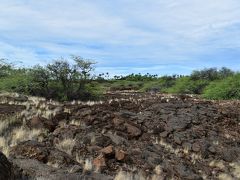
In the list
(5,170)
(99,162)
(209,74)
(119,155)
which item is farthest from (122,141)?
(209,74)

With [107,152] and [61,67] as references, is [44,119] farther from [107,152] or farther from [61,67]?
[61,67]

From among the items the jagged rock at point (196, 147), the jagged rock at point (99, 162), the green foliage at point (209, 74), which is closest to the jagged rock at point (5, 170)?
the jagged rock at point (99, 162)

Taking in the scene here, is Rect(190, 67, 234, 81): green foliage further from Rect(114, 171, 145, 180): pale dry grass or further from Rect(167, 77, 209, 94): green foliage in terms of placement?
Rect(114, 171, 145, 180): pale dry grass

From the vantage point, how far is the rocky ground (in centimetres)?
1175

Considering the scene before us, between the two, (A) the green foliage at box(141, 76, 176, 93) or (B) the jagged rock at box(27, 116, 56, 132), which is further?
(A) the green foliage at box(141, 76, 176, 93)

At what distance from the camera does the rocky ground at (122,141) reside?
463 inches

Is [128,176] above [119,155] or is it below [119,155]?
below

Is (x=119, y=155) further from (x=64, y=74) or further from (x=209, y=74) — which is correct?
(x=209, y=74)

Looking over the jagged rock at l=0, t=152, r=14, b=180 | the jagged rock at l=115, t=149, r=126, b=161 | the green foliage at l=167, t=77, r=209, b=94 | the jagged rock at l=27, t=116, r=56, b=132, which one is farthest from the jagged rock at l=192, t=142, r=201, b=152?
the green foliage at l=167, t=77, r=209, b=94

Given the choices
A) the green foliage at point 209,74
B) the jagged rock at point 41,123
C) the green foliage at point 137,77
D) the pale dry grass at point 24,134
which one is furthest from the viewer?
the green foliage at point 137,77

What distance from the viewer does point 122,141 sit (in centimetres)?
1620

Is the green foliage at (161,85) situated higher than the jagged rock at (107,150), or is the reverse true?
the green foliage at (161,85)

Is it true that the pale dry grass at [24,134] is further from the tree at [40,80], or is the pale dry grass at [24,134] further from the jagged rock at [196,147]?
the tree at [40,80]

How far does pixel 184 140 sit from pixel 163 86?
131ft
